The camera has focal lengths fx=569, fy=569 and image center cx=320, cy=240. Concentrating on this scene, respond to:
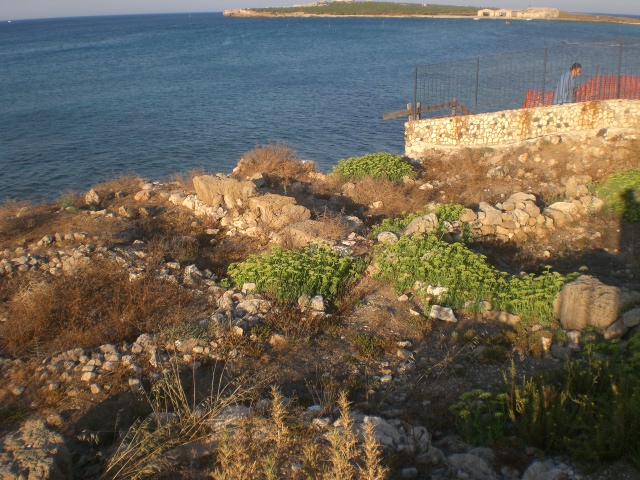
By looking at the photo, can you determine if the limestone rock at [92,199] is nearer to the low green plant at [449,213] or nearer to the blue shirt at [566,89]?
the low green plant at [449,213]

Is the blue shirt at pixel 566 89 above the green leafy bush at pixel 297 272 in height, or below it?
above

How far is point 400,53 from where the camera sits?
5166cm

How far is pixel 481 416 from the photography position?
471 centimetres

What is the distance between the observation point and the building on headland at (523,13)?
11238 cm

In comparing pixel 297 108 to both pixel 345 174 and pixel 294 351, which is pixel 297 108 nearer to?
pixel 345 174

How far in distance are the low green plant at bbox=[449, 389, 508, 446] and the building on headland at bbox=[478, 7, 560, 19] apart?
123 meters

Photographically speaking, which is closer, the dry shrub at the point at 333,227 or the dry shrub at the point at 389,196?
the dry shrub at the point at 333,227

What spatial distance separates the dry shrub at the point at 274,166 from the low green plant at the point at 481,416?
26.5 feet

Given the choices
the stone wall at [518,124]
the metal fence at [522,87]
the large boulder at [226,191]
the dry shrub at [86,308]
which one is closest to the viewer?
the dry shrub at [86,308]

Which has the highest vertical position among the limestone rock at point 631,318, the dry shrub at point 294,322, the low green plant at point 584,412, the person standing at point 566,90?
the person standing at point 566,90

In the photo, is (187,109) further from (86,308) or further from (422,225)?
(86,308)

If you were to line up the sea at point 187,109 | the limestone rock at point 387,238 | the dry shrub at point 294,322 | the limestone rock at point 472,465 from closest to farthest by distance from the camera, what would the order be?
1. the limestone rock at point 472,465
2. the dry shrub at point 294,322
3. the limestone rock at point 387,238
4. the sea at point 187,109

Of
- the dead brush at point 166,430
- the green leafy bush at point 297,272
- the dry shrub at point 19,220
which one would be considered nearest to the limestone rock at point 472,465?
the dead brush at point 166,430

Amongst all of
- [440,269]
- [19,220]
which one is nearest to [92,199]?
[19,220]
